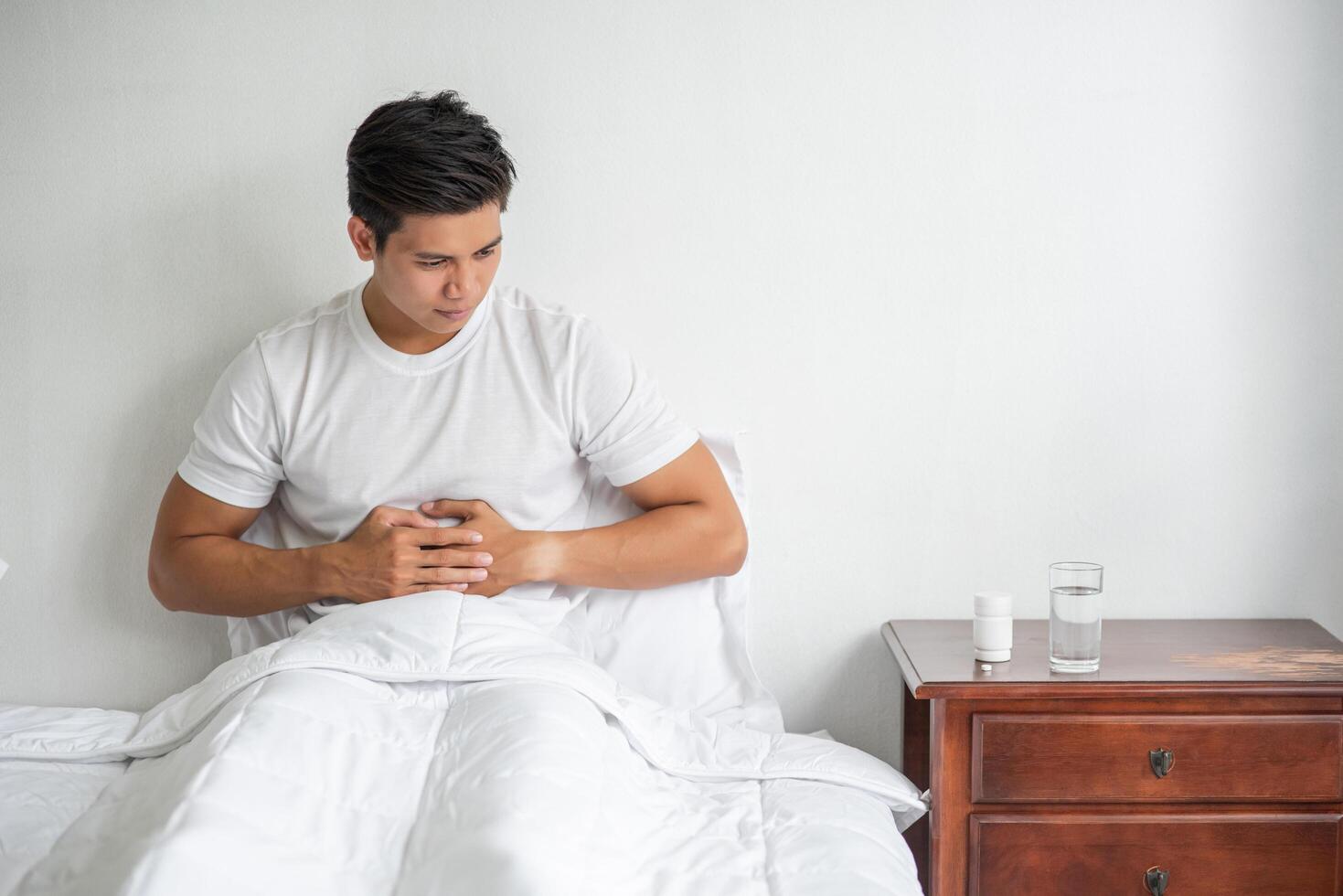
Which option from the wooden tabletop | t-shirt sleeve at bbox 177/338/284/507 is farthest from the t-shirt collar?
the wooden tabletop

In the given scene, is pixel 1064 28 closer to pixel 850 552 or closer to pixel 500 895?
pixel 850 552

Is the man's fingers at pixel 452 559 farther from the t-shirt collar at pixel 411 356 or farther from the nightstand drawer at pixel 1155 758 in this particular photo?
the nightstand drawer at pixel 1155 758

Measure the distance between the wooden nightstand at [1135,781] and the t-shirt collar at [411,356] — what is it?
2.83ft

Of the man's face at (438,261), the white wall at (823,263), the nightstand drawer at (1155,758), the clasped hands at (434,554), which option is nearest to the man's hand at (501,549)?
the clasped hands at (434,554)

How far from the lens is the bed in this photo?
114cm

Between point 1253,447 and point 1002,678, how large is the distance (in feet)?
2.36

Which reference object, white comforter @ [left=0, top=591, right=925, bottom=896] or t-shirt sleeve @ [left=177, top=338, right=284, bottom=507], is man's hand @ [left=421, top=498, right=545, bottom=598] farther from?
t-shirt sleeve @ [left=177, top=338, right=284, bottom=507]

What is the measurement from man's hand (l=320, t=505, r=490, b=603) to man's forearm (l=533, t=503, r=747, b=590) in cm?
11

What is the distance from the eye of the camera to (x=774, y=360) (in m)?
2.00

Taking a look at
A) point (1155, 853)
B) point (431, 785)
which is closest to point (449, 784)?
point (431, 785)

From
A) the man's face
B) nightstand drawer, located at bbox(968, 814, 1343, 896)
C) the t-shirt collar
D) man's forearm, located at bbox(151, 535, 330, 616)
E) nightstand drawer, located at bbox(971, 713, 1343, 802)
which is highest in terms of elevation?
the man's face

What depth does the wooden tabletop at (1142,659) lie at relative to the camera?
164 cm

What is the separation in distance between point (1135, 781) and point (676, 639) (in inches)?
28.7

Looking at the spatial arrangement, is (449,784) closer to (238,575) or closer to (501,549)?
(501,549)
